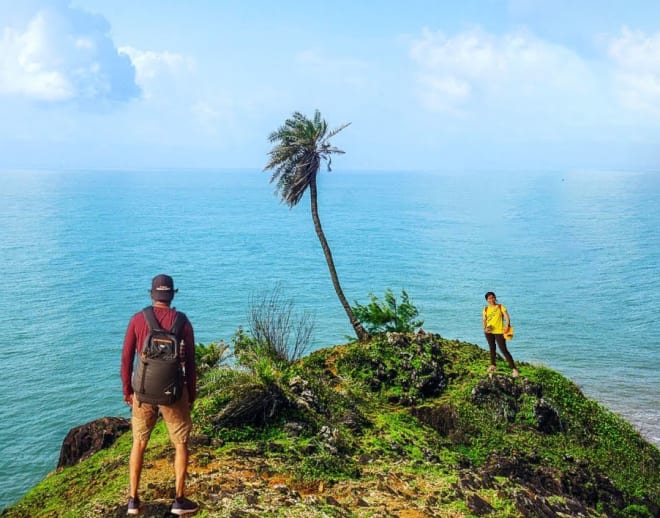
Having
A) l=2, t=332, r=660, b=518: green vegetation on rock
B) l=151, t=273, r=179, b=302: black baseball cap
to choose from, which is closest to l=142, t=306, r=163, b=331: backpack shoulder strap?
l=151, t=273, r=179, b=302: black baseball cap

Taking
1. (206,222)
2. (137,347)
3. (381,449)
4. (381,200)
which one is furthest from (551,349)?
(381,200)

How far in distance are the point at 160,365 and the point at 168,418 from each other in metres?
0.91

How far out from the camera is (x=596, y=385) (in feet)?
122

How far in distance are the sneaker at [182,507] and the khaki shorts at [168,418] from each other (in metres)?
1.01

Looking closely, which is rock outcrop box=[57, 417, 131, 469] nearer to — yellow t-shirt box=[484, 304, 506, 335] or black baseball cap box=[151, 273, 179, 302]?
black baseball cap box=[151, 273, 179, 302]

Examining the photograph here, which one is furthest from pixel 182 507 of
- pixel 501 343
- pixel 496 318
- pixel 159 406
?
pixel 501 343

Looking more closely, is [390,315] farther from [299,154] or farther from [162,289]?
[162,289]

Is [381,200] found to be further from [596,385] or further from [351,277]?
[596,385]

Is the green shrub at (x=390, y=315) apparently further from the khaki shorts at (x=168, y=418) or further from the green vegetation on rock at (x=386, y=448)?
the khaki shorts at (x=168, y=418)

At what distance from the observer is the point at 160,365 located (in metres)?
7.95

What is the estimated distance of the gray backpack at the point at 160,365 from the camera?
7.93 meters

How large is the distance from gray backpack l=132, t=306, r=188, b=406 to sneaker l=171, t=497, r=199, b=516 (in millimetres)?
1738

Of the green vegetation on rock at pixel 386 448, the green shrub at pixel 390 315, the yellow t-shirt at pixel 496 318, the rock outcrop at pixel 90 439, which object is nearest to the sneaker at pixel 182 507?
the green vegetation on rock at pixel 386 448

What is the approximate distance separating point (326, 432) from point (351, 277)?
6122 centimetres
